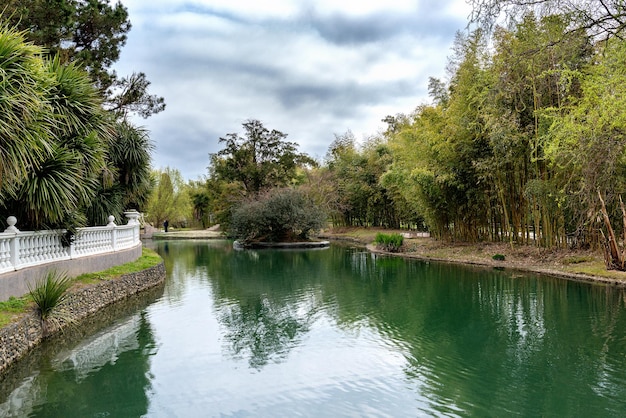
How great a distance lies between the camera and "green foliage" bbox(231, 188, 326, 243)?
23.6m

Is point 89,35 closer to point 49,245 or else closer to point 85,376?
point 49,245

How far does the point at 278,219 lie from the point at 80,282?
15.3m

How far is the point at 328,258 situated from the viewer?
19312mm

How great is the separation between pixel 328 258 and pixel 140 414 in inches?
593

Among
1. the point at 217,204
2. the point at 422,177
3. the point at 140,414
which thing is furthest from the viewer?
the point at 217,204

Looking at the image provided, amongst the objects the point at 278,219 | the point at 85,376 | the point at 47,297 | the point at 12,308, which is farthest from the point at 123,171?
the point at 278,219

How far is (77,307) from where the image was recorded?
24.9 feet

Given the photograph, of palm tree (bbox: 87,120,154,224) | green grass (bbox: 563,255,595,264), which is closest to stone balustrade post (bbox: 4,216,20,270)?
palm tree (bbox: 87,120,154,224)

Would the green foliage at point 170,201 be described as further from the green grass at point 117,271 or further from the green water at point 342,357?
the green water at point 342,357

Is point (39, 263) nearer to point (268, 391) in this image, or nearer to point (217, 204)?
point (268, 391)

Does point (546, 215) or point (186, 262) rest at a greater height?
point (546, 215)

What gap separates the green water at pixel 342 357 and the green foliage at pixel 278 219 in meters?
12.6

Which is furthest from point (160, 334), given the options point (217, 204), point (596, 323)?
point (217, 204)

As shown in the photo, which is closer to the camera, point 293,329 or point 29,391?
point 29,391
